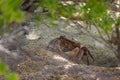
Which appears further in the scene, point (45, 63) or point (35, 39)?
point (35, 39)

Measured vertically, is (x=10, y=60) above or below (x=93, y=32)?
above

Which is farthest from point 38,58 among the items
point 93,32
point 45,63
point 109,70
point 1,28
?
point 1,28

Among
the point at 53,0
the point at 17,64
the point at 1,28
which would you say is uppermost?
the point at 1,28

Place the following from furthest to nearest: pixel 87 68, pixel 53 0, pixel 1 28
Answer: pixel 87 68 < pixel 53 0 < pixel 1 28

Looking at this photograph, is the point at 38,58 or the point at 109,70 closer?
the point at 109,70

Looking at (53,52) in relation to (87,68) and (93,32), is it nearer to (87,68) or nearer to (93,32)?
(87,68)

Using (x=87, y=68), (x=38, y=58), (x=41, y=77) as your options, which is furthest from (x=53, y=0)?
(x=38, y=58)

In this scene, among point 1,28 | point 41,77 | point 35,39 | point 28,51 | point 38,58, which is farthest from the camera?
point 35,39

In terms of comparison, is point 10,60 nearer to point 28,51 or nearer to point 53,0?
point 28,51

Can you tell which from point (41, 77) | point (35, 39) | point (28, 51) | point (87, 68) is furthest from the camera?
point (35, 39)
